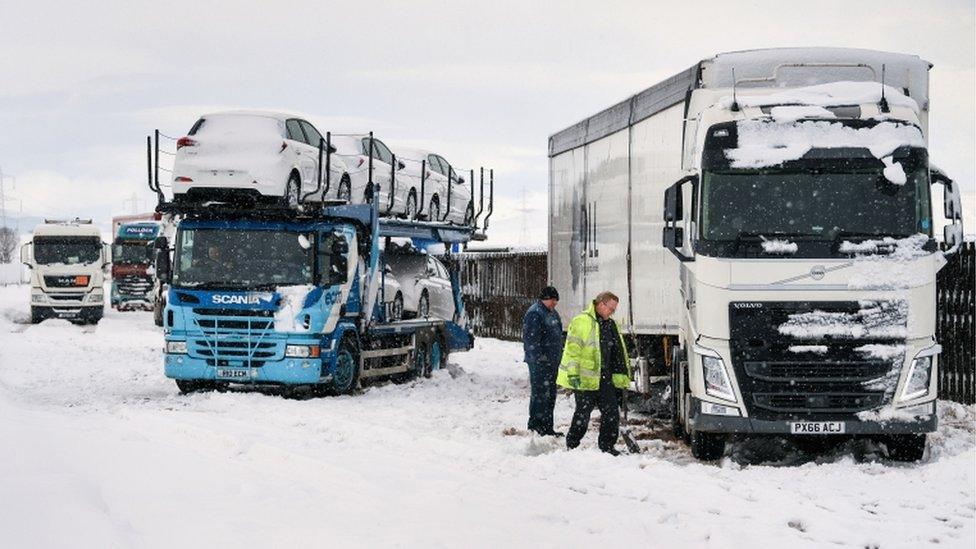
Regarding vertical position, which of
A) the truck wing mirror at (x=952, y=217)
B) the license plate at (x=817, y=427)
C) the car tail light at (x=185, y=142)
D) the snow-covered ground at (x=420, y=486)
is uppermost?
the car tail light at (x=185, y=142)

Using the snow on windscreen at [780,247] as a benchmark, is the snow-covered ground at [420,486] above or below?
below

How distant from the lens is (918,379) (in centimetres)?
1134

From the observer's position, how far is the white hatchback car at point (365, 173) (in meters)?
19.5

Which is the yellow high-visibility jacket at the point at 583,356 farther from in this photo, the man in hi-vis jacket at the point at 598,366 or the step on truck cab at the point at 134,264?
the step on truck cab at the point at 134,264

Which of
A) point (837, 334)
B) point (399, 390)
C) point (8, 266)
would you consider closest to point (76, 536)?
point (837, 334)

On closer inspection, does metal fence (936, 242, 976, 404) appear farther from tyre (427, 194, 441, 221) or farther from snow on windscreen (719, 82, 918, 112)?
tyre (427, 194, 441, 221)

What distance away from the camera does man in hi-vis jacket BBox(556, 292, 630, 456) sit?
12172 millimetres

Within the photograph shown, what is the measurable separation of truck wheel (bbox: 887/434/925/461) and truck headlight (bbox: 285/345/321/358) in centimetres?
830

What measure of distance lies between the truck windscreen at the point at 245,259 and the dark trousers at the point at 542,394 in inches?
190

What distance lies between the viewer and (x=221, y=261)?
691 inches

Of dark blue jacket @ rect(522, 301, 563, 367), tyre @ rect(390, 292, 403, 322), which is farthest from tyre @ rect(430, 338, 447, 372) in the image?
dark blue jacket @ rect(522, 301, 563, 367)

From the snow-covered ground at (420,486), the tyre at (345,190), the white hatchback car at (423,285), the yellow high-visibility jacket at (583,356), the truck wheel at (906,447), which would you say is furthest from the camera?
the white hatchback car at (423,285)

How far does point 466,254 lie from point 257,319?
19534 millimetres

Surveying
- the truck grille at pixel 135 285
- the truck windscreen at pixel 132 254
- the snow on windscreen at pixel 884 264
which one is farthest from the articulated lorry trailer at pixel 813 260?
the truck grille at pixel 135 285
